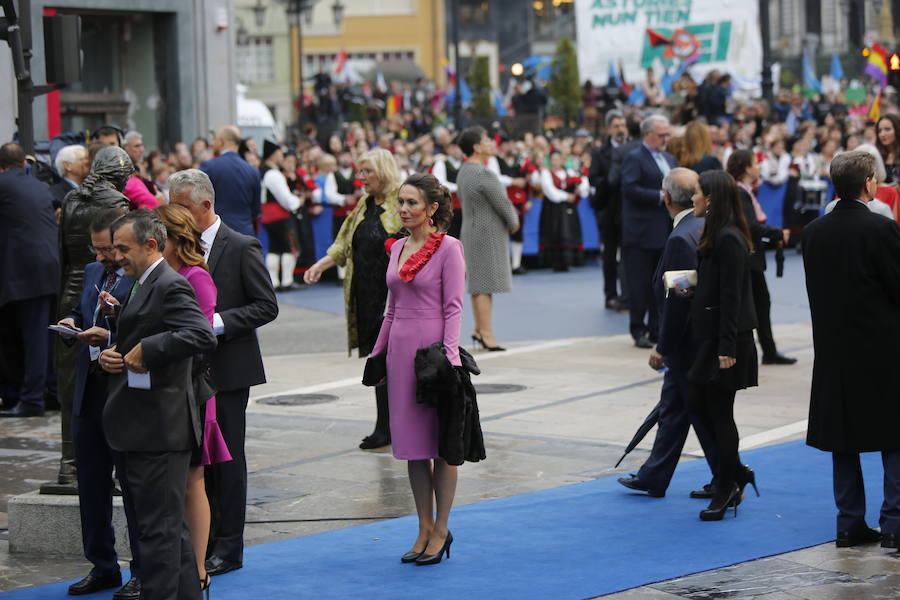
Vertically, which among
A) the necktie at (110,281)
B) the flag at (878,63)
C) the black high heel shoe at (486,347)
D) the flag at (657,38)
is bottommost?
the black high heel shoe at (486,347)

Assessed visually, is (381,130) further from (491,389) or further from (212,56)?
(491,389)

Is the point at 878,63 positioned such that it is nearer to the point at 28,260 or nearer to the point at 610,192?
the point at 610,192

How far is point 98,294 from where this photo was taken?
6.40 meters

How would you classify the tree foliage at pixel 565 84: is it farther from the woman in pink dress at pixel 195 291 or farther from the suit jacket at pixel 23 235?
the woman in pink dress at pixel 195 291

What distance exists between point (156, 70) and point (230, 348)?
54.0 feet

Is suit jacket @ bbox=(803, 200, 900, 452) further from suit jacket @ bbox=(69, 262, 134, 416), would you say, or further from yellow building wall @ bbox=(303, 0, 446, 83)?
yellow building wall @ bbox=(303, 0, 446, 83)

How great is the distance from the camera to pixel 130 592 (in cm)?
648

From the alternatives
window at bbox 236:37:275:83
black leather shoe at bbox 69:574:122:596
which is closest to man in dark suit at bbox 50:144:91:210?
black leather shoe at bbox 69:574:122:596

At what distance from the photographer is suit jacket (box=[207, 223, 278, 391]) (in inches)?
272

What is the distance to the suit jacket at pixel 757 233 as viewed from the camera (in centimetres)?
1173

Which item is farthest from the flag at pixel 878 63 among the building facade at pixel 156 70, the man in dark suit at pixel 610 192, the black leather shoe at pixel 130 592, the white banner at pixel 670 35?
the black leather shoe at pixel 130 592

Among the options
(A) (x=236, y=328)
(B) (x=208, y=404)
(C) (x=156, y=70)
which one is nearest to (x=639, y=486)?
(A) (x=236, y=328)

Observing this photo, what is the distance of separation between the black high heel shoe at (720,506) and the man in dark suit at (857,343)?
660mm

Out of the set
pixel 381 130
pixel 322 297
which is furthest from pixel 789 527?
pixel 381 130
